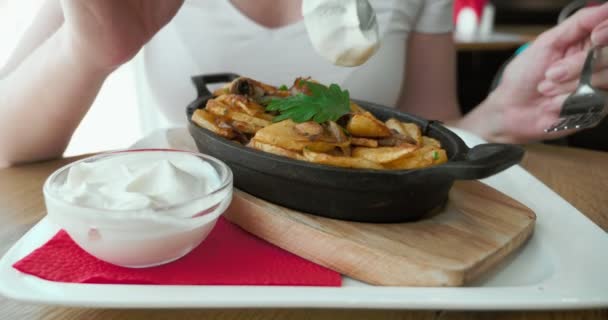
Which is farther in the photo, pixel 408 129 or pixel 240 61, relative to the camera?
pixel 240 61

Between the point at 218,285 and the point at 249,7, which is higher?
the point at 249,7

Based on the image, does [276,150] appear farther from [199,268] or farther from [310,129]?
[199,268]

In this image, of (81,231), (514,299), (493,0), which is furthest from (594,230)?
(493,0)

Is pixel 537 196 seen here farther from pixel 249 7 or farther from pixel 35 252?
pixel 249 7

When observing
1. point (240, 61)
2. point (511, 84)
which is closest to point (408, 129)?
point (511, 84)

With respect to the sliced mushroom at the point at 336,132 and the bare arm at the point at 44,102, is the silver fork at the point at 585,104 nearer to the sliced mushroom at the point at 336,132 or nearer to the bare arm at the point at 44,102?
the sliced mushroom at the point at 336,132

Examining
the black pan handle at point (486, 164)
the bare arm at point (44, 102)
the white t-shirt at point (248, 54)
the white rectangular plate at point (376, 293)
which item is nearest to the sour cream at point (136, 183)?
the white rectangular plate at point (376, 293)

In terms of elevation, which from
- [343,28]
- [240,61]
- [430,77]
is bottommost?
[430,77]
